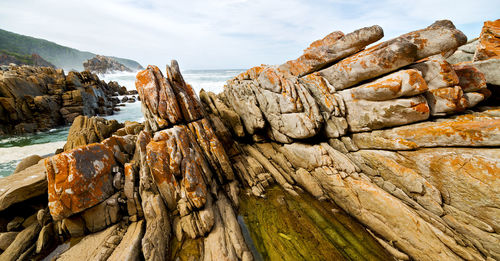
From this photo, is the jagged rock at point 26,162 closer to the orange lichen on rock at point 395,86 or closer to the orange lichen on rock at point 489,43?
the orange lichen on rock at point 395,86

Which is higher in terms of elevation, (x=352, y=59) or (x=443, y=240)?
(x=352, y=59)

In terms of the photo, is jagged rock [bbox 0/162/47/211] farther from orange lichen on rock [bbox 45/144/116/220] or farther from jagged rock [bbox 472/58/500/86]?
jagged rock [bbox 472/58/500/86]

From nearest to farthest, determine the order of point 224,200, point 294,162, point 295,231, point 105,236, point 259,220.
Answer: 1. point 105,236
2. point 295,231
3. point 259,220
4. point 224,200
5. point 294,162

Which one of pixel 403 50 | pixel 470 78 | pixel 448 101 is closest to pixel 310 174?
pixel 448 101

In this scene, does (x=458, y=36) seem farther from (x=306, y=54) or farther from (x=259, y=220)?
(x=259, y=220)

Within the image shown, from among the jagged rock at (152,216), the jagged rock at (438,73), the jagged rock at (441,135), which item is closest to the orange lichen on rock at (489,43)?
the jagged rock at (438,73)

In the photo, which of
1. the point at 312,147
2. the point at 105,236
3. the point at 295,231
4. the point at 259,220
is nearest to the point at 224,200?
the point at 259,220

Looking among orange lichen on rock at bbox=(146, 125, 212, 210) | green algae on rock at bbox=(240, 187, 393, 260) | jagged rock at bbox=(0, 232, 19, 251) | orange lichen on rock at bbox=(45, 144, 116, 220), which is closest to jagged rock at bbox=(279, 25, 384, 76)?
green algae on rock at bbox=(240, 187, 393, 260)

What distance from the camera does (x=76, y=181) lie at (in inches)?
307

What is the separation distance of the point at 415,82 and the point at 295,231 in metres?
10.4

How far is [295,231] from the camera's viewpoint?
28.3 ft

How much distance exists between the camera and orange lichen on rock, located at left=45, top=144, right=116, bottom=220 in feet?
24.5

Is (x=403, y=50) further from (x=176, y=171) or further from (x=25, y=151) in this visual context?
(x=25, y=151)

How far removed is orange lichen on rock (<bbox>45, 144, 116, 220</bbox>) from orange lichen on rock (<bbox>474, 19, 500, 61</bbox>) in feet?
83.4
